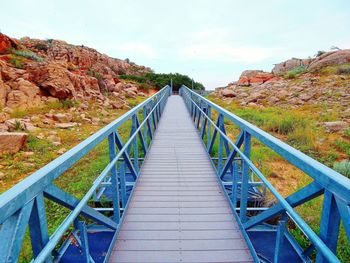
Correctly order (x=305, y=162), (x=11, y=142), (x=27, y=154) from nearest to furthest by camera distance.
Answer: (x=305, y=162)
(x=27, y=154)
(x=11, y=142)

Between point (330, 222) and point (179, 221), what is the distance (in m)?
1.93

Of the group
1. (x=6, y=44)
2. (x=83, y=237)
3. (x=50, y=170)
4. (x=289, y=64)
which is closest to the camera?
(x=50, y=170)

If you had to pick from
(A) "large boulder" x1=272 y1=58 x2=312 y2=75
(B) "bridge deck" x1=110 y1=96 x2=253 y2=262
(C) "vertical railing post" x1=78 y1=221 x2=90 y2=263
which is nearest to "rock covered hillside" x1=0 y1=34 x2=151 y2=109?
(B) "bridge deck" x1=110 y1=96 x2=253 y2=262

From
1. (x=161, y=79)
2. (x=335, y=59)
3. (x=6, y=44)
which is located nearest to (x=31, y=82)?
(x=6, y=44)

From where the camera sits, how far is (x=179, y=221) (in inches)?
122

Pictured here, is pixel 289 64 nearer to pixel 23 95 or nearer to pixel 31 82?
pixel 31 82

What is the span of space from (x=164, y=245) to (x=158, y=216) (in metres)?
0.55

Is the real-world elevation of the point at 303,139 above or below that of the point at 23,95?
below

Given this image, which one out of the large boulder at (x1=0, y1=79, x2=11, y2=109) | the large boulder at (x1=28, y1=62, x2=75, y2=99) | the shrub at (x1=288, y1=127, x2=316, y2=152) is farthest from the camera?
the large boulder at (x1=28, y1=62, x2=75, y2=99)

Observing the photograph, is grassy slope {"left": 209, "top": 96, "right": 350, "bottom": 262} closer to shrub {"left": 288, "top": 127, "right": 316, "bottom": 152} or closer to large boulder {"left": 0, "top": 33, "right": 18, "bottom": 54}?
shrub {"left": 288, "top": 127, "right": 316, "bottom": 152}

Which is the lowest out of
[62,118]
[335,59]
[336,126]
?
[336,126]

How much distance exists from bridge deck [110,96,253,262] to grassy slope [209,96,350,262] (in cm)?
134

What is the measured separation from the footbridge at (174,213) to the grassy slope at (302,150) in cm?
47

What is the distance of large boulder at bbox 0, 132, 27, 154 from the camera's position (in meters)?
6.89
